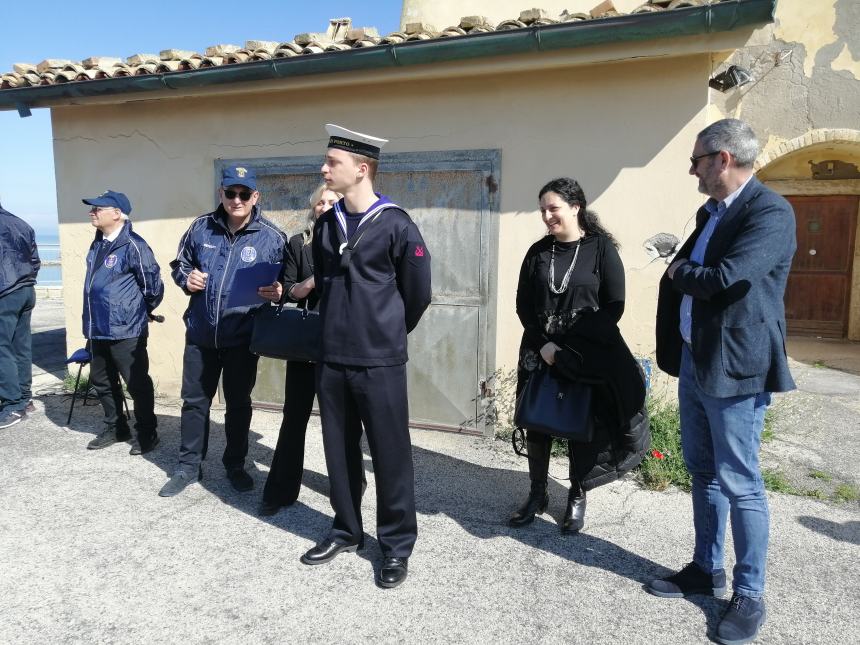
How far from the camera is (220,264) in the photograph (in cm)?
377

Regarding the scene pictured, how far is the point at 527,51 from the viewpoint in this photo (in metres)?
4.30

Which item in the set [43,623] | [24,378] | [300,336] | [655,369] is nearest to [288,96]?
[300,336]

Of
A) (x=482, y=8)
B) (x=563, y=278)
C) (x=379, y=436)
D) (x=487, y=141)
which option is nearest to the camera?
(x=379, y=436)

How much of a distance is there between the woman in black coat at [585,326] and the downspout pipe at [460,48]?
58.8 inches

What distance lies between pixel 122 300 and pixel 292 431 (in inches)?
67.8

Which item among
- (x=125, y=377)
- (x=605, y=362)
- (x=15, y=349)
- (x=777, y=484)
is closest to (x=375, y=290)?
(x=605, y=362)

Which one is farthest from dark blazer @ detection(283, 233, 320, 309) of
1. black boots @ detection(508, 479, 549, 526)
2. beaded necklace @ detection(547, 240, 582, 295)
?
black boots @ detection(508, 479, 549, 526)

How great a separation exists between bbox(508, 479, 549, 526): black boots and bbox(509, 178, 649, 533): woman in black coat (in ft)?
0.98

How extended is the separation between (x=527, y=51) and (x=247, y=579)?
11.8ft

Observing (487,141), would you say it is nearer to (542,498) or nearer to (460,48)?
(460,48)

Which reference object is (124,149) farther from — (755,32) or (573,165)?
(755,32)

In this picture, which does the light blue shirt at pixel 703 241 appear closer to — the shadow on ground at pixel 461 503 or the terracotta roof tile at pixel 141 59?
the shadow on ground at pixel 461 503

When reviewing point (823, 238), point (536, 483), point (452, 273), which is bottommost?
point (536, 483)

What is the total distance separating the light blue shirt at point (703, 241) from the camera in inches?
100
